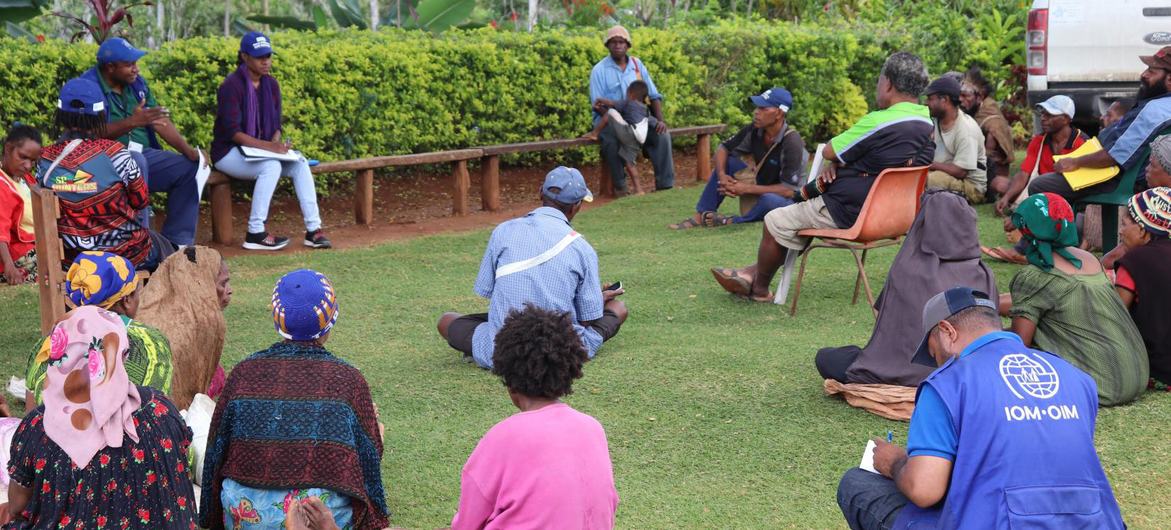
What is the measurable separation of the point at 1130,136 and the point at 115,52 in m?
6.80

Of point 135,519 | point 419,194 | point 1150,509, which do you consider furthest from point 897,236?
point 419,194

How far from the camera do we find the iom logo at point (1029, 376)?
338 centimetres

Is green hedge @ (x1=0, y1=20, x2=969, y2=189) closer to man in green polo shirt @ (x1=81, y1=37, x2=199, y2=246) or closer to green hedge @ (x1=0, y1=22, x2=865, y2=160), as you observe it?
green hedge @ (x1=0, y1=22, x2=865, y2=160)

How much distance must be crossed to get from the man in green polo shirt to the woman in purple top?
57 centimetres

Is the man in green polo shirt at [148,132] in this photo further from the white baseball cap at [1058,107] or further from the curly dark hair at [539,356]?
the white baseball cap at [1058,107]

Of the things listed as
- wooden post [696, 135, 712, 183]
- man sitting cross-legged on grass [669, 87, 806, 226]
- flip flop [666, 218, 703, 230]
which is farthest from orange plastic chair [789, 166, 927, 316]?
wooden post [696, 135, 712, 183]

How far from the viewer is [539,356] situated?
11.1 ft

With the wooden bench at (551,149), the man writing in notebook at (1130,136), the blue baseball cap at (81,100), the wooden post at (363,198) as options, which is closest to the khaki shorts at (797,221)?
the man writing in notebook at (1130,136)

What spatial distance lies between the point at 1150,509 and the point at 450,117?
8985 millimetres

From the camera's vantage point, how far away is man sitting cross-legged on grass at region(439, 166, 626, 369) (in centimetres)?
625

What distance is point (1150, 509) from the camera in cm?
479

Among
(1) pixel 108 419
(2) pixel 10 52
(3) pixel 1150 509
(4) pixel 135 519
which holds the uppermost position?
(2) pixel 10 52

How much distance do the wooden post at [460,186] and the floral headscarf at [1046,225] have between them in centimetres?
725

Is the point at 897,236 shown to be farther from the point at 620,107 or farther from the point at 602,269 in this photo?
the point at 620,107
